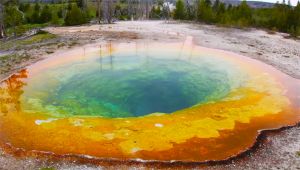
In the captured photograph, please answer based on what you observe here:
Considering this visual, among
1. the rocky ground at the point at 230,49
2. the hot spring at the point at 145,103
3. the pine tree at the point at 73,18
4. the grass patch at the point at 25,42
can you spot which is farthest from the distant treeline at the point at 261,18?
the grass patch at the point at 25,42

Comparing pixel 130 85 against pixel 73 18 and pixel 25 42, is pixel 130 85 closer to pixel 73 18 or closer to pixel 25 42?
pixel 25 42

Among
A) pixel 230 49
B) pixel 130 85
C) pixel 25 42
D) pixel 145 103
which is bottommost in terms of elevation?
pixel 145 103

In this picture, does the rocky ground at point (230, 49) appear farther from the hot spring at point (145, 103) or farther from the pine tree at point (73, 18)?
the pine tree at point (73, 18)

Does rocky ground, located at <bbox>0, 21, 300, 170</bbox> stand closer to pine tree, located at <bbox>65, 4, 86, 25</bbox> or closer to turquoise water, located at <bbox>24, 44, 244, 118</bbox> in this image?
turquoise water, located at <bbox>24, 44, 244, 118</bbox>

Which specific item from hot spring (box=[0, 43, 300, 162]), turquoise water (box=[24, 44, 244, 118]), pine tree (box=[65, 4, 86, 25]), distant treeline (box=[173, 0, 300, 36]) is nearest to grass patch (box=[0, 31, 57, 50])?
hot spring (box=[0, 43, 300, 162])

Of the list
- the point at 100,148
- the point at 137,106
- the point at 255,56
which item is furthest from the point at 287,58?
the point at 100,148

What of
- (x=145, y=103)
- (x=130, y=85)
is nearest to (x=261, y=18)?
(x=130, y=85)
